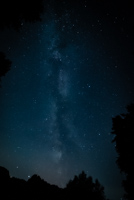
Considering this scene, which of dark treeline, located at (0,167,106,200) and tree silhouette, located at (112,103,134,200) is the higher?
tree silhouette, located at (112,103,134,200)

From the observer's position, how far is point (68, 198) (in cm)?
572

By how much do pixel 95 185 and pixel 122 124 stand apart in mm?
27146

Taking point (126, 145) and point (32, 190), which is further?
point (126, 145)

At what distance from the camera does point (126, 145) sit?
9.41m

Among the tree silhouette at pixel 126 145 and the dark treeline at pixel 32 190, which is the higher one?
the tree silhouette at pixel 126 145

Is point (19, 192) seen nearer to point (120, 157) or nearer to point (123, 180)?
point (120, 157)

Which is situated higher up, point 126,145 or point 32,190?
point 126,145

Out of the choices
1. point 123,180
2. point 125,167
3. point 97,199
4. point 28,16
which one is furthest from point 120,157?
point 28,16

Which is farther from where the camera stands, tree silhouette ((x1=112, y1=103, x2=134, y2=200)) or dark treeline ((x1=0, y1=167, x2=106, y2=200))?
tree silhouette ((x1=112, y1=103, x2=134, y2=200))

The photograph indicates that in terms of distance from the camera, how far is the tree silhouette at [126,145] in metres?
9.24

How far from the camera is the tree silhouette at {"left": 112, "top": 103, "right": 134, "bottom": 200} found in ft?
30.3

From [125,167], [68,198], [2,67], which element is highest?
[125,167]

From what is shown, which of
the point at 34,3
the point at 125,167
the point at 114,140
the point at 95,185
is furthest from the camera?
the point at 95,185

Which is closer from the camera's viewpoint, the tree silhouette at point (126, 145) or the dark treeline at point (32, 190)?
the dark treeline at point (32, 190)
